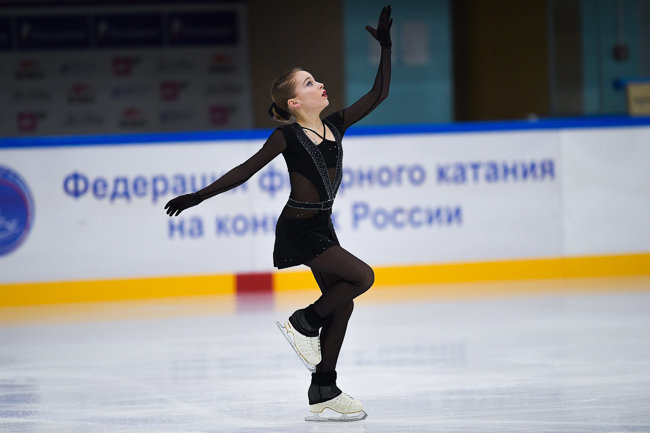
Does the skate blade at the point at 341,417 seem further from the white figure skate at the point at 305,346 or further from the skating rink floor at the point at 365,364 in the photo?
the white figure skate at the point at 305,346

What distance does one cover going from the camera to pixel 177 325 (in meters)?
6.43

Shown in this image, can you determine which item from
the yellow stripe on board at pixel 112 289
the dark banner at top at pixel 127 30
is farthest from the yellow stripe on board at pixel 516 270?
the dark banner at top at pixel 127 30

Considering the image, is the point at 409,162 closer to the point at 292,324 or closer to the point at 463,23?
the point at 292,324

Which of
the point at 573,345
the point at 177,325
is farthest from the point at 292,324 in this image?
the point at 177,325

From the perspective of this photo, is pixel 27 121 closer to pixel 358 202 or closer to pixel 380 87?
pixel 358 202

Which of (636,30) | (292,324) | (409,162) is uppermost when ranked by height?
(636,30)

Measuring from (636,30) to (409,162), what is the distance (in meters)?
4.11

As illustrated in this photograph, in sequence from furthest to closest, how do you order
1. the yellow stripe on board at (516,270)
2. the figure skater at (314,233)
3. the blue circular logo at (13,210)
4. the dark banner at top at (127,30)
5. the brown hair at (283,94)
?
the dark banner at top at (127,30), the yellow stripe on board at (516,270), the blue circular logo at (13,210), the brown hair at (283,94), the figure skater at (314,233)

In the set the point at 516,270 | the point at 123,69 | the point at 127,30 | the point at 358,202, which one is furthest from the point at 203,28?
the point at 516,270

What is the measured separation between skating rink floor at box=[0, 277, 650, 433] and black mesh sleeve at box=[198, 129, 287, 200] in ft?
2.80

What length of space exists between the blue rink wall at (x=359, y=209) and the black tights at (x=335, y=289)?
162 inches

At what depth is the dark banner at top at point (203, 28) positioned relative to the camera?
1361cm

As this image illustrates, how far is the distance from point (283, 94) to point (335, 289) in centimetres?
75

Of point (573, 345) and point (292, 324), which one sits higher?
point (292, 324)
